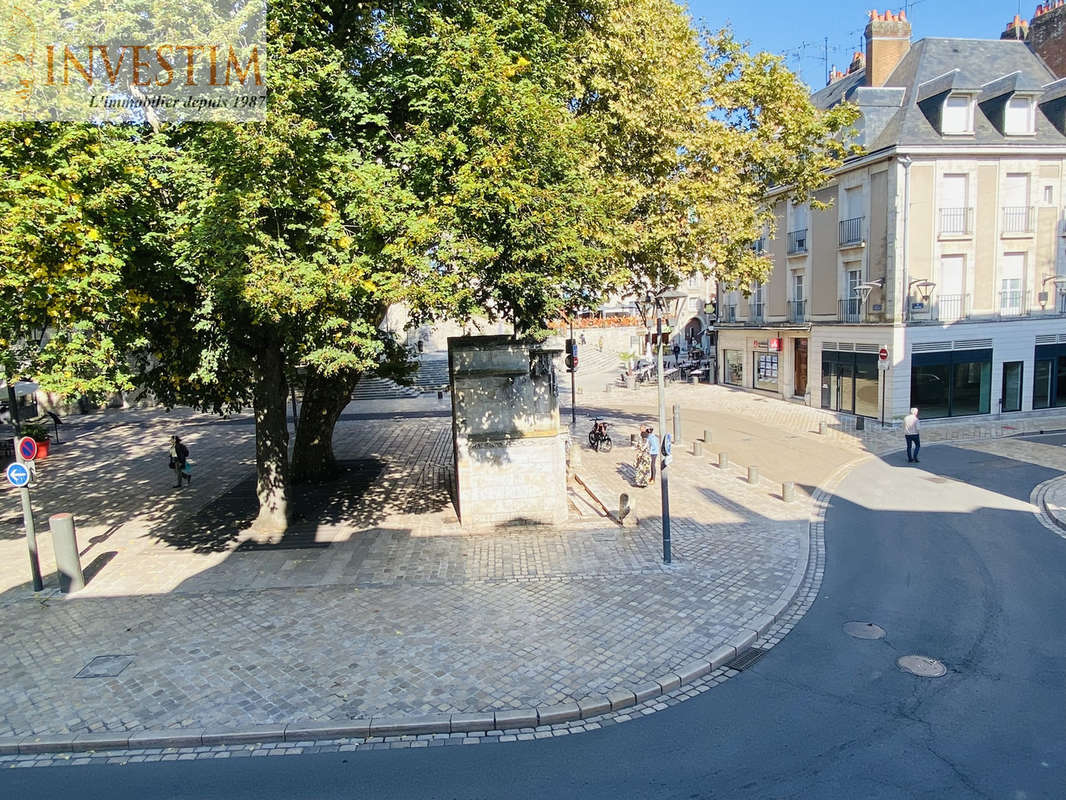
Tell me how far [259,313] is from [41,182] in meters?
3.15

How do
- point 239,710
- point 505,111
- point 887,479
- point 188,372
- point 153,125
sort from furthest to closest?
1. point 887,479
2. point 188,372
3. point 153,125
4. point 505,111
5. point 239,710

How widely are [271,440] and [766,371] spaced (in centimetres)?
2844

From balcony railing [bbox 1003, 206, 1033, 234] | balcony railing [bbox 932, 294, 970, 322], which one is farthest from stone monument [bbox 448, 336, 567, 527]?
balcony railing [bbox 1003, 206, 1033, 234]

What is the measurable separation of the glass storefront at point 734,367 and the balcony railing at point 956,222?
13.5 m

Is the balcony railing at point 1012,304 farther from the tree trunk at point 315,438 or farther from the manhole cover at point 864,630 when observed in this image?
the tree trunk at point 315,438

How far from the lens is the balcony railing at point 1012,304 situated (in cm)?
2611

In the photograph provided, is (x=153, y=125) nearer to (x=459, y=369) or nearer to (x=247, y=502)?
(x=459, y=369)

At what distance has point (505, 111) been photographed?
1004cm

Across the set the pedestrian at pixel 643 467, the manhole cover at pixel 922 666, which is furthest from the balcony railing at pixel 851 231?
the manhole cover at pixel 922 666

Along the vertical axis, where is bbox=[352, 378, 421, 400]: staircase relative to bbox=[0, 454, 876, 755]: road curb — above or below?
above

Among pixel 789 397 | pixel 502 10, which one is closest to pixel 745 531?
pixel 502 10

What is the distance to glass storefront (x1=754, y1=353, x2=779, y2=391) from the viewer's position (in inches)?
1367

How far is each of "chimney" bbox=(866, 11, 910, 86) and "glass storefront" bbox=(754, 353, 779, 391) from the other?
A: 1338 centimetres

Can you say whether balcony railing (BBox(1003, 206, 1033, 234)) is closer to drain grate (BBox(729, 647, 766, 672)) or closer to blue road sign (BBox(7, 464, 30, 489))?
drain grate (BBox(729, 647, 766, 672))
